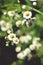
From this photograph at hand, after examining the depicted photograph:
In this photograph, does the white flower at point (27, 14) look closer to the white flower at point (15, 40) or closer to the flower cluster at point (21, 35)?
the flower cluster at point (21, 35)

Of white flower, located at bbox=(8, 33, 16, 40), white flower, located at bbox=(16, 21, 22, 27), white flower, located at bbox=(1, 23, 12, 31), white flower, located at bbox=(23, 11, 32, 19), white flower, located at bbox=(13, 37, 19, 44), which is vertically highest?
white flower, located at bbox=(23, 11, 32, 19)

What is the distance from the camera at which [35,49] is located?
4.46 feet

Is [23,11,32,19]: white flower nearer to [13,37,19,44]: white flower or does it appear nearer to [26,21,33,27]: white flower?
[26,21,33,27]: white flower

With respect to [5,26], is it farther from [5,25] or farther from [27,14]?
[27,14]

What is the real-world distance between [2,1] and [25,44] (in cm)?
36

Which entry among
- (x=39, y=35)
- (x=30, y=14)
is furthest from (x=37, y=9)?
(x=39, y=35)

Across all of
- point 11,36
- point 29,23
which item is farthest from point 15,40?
point 29,23

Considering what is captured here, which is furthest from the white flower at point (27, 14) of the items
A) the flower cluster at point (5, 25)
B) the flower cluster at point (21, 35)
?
the flower cluster at point (5, 25)

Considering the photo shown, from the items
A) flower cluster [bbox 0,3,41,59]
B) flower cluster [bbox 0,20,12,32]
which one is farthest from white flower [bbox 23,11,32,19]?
flower cluster [bbox 0,20,12,32]

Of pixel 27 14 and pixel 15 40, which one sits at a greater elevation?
pixel 27 14

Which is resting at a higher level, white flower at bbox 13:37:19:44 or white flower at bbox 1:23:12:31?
white flower at bbox 1:23:12:31

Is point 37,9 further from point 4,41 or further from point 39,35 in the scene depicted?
point 4,41

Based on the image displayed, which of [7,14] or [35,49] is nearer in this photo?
[35,49]

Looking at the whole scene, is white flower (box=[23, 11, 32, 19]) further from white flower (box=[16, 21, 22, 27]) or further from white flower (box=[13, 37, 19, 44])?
white flower (box=[13, 37, 19, 44])
